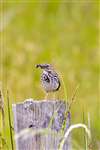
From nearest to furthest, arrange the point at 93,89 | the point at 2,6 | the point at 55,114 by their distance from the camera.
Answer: the point at 55,114 < the point at 93,89 < the point at 2,6

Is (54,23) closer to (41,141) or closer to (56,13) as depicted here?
(56,13)

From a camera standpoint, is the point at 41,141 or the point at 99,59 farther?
the point at 99,59

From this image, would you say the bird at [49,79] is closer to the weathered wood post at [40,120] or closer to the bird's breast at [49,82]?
the bird's breast at [49,82]

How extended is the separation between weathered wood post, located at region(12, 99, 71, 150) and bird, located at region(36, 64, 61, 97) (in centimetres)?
32

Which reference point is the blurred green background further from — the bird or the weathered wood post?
the weathered wood post

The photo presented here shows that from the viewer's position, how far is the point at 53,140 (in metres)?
5.12

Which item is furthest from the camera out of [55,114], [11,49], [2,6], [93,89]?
[2,6]

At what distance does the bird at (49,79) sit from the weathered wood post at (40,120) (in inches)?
12.6

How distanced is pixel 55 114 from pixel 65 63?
7126mm

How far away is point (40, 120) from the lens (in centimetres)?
516

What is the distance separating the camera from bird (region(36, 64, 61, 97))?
545cm

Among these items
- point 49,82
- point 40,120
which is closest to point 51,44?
point 49,82

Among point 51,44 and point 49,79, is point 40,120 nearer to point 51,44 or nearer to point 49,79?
point 49,79

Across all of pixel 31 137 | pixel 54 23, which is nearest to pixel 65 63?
pixel 54 23
